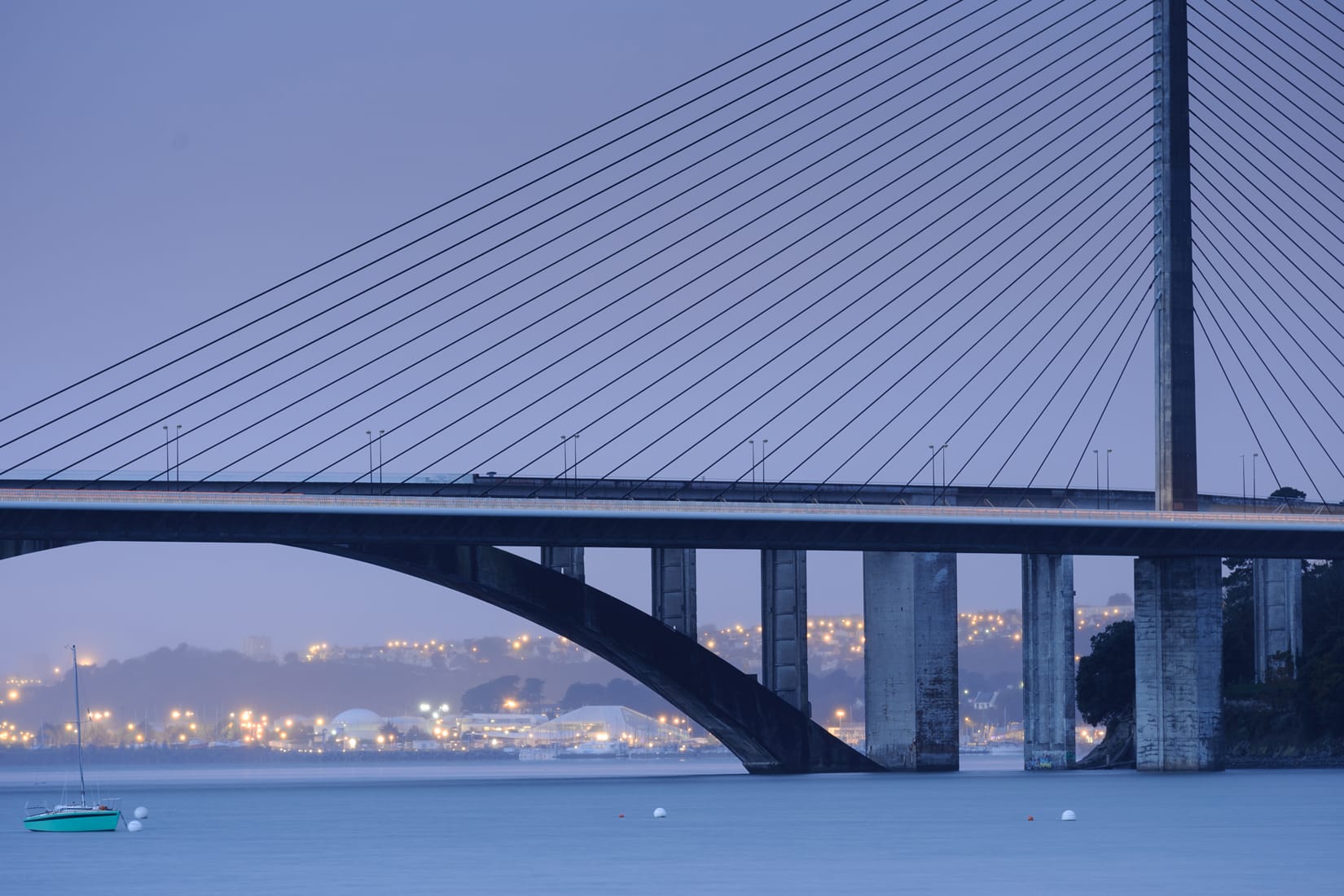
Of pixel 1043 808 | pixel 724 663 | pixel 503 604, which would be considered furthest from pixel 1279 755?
pixel 1043 808

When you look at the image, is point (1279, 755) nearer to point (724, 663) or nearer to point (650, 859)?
point (724, 663)

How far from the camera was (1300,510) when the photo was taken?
110m

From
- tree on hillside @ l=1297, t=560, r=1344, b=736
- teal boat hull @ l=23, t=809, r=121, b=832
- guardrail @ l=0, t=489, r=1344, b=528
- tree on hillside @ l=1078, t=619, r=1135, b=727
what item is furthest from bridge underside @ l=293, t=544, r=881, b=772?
tree on hillside @ l=1078, t=619, r=1135, b=727

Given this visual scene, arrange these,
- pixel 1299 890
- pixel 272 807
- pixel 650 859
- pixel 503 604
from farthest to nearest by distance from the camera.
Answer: pixel 503 604 < pixel 272 807 < pixel 650 859 < pixel 1299 890

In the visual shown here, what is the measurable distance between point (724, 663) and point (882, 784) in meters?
16.5

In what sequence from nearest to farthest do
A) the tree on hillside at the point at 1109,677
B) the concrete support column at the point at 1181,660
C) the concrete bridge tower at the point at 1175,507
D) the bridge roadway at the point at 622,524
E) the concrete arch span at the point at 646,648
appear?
1. the bridge roadway at the point at 622,524
2. the concrete bridge tower at the point at 1175,507
3. the concrete support column at the point at 1181,660
4. the concrete arch span at the point at 646,648
5. the tree on hillside at the point at 1109,677

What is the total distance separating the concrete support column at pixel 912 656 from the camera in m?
100

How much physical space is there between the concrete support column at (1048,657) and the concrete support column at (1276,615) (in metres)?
20.6

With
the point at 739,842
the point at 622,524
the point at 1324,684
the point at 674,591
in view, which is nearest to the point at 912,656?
the point at 674,591

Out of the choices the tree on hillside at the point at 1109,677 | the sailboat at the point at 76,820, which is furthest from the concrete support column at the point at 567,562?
the tree on hillside at the point at 1109,677

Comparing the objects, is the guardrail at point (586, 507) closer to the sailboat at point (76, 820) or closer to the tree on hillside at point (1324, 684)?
the sailboat at point (76, 820)

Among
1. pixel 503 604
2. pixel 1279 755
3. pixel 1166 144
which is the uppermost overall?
pixel 1166 144

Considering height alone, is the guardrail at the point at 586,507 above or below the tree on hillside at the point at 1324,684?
above

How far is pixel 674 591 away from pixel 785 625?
5.51 meters
